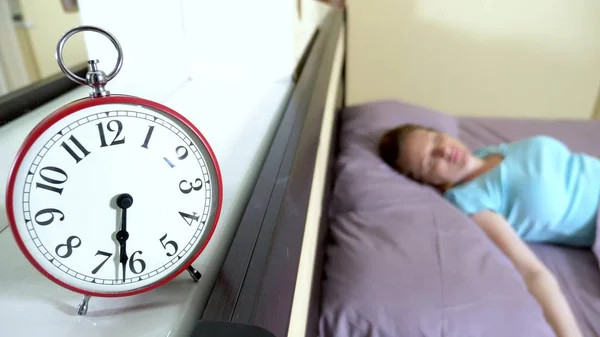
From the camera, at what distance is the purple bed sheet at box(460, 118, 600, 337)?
1.03m

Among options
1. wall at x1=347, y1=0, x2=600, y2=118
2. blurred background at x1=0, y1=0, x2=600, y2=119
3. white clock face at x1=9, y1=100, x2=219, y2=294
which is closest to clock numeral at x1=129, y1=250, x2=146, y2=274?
white clock face at x1=9, y1=100, x2=219, y2=294

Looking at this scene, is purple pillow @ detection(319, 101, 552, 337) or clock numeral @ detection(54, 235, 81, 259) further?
A: purple pillow @ detection(319, 101, 552, 337)

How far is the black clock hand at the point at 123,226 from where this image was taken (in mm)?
343

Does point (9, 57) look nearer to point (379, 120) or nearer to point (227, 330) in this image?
point (227, 330)

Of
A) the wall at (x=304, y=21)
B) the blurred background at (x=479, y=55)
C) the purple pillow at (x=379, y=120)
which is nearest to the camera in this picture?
the wall at (x=304, y=21)

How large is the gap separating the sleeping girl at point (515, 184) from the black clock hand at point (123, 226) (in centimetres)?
98

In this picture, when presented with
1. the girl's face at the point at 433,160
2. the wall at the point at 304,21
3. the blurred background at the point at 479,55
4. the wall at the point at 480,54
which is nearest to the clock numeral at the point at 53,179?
the wall at the point at 304,21

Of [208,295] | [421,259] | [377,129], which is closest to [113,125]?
[208,295]

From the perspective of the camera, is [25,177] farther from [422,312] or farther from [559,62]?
[559,62]

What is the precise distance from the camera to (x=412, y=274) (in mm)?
855

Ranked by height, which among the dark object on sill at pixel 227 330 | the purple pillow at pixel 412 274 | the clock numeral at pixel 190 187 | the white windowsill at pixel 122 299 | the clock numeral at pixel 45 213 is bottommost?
the purple pillow at pixel 412 274

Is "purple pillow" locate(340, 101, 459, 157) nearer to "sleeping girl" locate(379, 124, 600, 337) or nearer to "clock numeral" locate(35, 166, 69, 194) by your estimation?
"sleeping girl" locate(379, 124, 600, 337)

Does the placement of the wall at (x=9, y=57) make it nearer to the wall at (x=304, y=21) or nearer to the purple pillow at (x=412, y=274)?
the wall at (x=304, y=21)

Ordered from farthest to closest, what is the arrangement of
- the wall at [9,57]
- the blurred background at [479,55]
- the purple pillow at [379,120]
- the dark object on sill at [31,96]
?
the blurred background at [479,55], the purple pillow at [379,120], the wall at [9,57], the dark object on sill at [31,96]
